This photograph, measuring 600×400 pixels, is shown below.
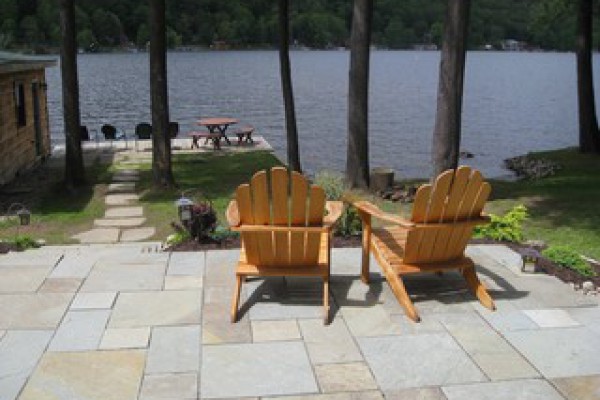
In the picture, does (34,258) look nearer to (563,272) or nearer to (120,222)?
(120,222)

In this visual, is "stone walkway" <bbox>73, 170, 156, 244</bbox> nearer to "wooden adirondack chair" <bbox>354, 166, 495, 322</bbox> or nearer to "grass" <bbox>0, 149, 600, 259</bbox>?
"grass" <bbox>0, 149, 600, 259</bbox>

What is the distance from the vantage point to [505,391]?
3701 millimetres

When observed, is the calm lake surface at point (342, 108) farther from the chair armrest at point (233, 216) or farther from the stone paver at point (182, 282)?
the chair armrest at point (233, 216)

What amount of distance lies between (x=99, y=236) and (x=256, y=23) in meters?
72.5

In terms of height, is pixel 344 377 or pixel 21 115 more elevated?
pixel 21 115

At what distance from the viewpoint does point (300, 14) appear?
79.4 metres

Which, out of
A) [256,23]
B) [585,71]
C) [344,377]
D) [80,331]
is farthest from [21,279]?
[256,23]

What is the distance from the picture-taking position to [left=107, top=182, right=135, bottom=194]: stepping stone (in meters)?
12.1

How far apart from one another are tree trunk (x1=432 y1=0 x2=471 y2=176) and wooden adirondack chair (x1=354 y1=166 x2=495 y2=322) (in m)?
5.01

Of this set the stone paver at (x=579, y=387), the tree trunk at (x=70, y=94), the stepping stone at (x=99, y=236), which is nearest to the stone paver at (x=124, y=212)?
the stepping stone at (x=99, y=236)

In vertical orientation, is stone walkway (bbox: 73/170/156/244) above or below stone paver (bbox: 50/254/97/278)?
below

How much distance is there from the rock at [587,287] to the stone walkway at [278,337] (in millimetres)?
170

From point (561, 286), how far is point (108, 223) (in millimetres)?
6202

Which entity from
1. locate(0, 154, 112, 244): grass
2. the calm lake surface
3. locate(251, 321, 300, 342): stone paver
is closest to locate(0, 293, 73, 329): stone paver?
locate(251, 321, 300, 342): stone paver
